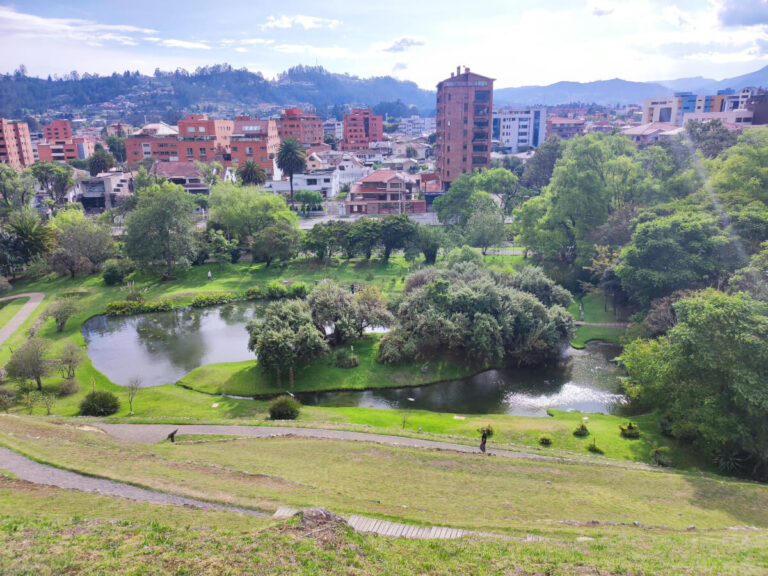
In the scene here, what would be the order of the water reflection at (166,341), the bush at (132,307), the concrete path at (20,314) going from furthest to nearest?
the bush at (132,307) < the concrete path at (20,314) < the water reflection at (166,341)

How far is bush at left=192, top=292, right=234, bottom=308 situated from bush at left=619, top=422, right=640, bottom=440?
126 feet

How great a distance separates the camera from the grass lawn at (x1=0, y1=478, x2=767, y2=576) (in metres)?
12.3

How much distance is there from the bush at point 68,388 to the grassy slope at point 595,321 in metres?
34.7

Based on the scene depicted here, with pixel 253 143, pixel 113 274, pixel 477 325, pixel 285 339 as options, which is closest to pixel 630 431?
pixel 477 325

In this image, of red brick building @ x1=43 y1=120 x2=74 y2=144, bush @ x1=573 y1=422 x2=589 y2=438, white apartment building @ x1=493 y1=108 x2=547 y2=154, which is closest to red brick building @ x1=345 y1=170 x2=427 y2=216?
bush @ x1=573 y1=422 x2=589 y2=438

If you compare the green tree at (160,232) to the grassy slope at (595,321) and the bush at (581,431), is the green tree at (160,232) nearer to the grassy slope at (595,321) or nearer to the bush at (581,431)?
the grassy slope at (595,321)

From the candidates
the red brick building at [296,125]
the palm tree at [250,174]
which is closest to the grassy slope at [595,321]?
the palm tree at [250,174]

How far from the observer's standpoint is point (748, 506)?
18.7 meters

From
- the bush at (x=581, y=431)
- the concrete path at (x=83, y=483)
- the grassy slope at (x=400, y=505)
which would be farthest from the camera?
the bush at (x=581, y=431)

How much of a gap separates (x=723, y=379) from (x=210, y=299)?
43.4m

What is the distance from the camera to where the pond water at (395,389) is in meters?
32.5

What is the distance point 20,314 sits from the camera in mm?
46500

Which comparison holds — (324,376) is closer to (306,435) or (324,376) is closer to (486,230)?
(306,435)

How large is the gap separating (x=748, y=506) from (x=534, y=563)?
35.8 feet
